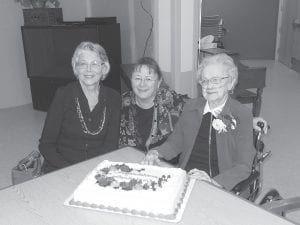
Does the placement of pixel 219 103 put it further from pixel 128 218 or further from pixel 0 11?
pixel 0 11

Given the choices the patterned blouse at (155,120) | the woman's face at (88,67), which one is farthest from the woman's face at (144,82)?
the woman's face at (88,67)

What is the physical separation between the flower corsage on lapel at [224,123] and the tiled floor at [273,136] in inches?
42.2

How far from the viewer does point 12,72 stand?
4910mm

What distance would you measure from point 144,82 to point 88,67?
1.07ft

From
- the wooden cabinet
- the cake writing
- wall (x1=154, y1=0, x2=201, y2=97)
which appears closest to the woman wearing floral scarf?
the cake writing

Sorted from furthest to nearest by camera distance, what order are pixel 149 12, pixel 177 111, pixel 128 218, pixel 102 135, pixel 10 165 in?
pixel 149 12 < pixel 10 165 < pixel 177 111 < pixel 102 135 < pixel 128 218

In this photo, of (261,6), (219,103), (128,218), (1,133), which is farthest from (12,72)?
(261,6)

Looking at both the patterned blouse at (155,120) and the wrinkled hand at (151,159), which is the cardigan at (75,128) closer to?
the patterned blouse at (155,120)

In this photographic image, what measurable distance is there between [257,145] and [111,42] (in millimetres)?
2804

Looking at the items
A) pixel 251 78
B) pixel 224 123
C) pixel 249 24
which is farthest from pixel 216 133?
pixel 249 24

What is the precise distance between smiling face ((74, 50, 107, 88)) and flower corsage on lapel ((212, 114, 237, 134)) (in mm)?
725

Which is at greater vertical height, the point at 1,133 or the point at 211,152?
the point at 211,152

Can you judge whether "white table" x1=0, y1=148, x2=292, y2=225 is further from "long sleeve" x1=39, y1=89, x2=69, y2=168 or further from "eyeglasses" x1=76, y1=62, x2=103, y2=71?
"eyeglasses" x1=76, y1=62, x2=103, y2=71

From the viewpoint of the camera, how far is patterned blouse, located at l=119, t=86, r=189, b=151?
2.15 m
